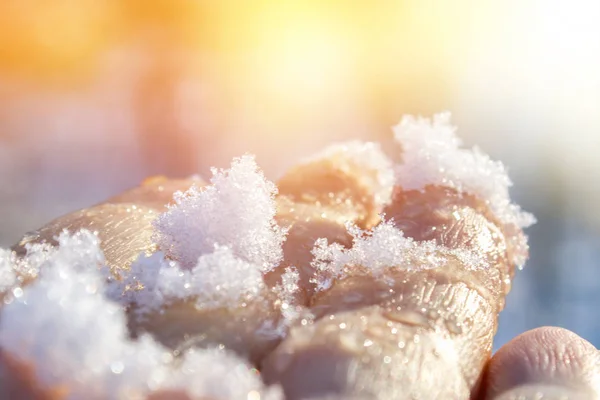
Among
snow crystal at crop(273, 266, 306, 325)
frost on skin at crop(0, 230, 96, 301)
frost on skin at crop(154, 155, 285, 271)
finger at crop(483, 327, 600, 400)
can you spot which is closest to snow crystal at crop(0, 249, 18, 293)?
frost on skin at crop(0, 230, 96, 301)

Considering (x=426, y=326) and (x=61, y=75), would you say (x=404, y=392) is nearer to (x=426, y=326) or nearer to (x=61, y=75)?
(x=426, y=326)

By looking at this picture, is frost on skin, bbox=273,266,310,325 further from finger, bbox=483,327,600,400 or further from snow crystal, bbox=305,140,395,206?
snow crystal, bbox=305,140,395,206

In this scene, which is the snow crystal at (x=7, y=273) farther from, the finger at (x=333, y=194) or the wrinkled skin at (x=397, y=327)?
the finger at (x=333, y=194)

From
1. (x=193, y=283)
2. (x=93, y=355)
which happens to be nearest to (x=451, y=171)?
(x=193, y=283)

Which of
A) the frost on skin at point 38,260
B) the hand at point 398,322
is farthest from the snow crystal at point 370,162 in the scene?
the frost on skin at point 38,260

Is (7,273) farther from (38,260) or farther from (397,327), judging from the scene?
(397,327)

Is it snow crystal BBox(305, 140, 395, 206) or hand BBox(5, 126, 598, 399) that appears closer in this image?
hand BBox(5, 126, 598, 399)
